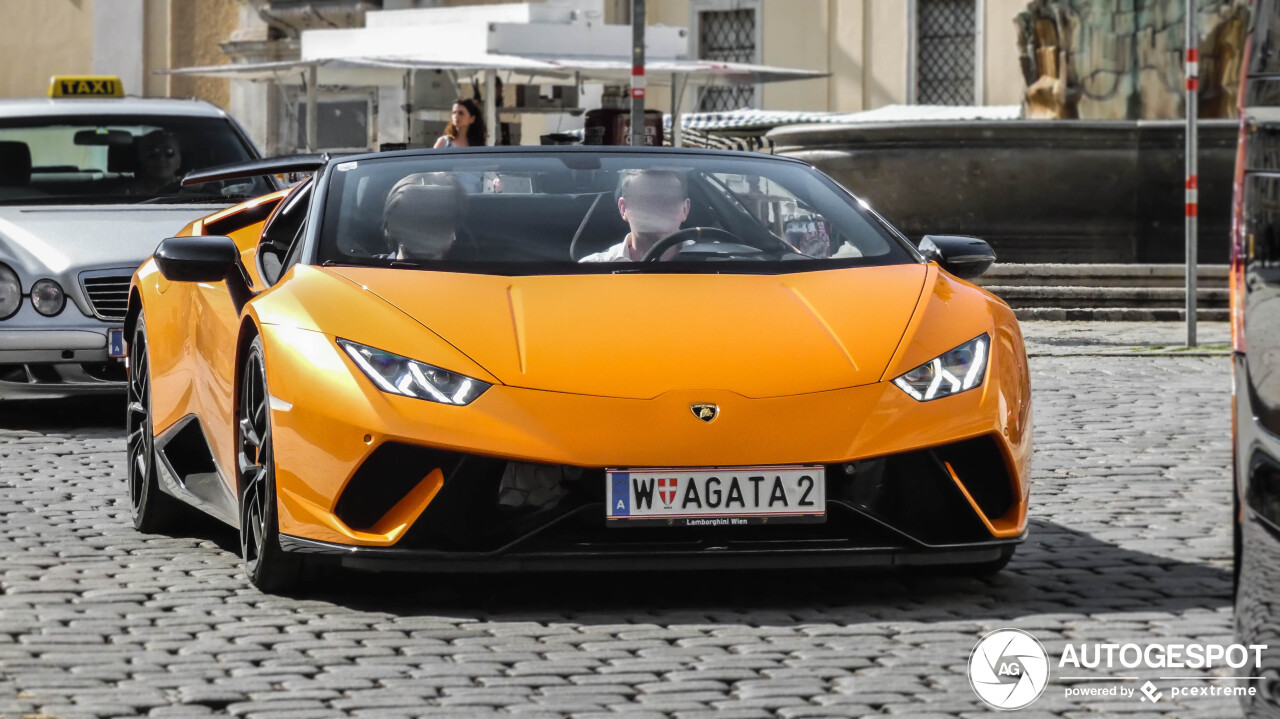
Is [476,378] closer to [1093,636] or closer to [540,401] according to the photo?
[540,401]

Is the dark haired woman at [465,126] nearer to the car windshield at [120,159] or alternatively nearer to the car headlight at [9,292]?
the car windshield at [120,159]

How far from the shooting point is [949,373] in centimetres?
559

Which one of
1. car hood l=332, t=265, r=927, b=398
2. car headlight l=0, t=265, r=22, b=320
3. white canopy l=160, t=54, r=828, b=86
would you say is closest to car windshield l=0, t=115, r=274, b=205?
car headlight l=0, t=265, r=22, b=320

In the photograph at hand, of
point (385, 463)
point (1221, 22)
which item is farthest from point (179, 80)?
point (385, 463)

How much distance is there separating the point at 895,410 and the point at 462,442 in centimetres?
101

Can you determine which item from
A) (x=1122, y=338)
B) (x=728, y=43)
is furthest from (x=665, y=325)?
(x=728, y=43)

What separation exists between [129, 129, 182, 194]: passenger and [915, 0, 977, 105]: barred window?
29673 millimetres

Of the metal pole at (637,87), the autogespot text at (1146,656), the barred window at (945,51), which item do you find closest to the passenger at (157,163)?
the metal pole at (637,87)

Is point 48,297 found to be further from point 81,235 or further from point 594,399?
point 594,399

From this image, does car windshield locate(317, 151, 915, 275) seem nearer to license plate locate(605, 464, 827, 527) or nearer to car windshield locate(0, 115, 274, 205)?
license plate locate(605, 464, 827, 527)

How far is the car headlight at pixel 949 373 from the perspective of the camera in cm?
550

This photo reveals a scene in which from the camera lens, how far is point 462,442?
5289 mm

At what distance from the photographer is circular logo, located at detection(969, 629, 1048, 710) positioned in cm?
456

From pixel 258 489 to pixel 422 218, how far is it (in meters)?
0.87
